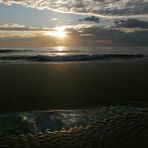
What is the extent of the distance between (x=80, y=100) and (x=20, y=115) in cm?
546

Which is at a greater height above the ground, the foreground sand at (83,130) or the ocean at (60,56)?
the ocean at (60,56)

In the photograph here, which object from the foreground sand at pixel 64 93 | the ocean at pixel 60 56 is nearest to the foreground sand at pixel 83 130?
the foreground sand at pixel 64 93

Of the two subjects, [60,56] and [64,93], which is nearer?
[64,93]

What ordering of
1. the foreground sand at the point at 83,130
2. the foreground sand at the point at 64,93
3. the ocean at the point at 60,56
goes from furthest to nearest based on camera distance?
1. the ocean at the point at 60,56
2. the foreground sand at the point at 64,93
3. the foreground sand at the point at 83,130

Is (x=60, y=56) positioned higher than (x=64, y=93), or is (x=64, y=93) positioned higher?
(x=60, y=56)

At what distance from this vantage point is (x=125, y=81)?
30.9 meters

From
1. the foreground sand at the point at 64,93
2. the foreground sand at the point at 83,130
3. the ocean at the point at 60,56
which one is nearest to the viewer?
the foreground sand at the point at 83,130

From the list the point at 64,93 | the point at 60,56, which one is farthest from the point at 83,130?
the point at 60,56

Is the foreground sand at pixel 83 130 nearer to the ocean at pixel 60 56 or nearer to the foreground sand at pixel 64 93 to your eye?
the foreground sand at pixel 64 93

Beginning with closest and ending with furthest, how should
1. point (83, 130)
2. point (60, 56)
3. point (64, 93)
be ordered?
point (83, 130) → point (64, 93) → point (60, 56)

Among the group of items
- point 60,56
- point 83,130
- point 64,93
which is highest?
point 60,56

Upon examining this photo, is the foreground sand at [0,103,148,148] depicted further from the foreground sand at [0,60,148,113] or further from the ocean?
the ocean

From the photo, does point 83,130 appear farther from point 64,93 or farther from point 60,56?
point 60,56

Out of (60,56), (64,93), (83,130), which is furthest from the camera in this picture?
(60,56)
